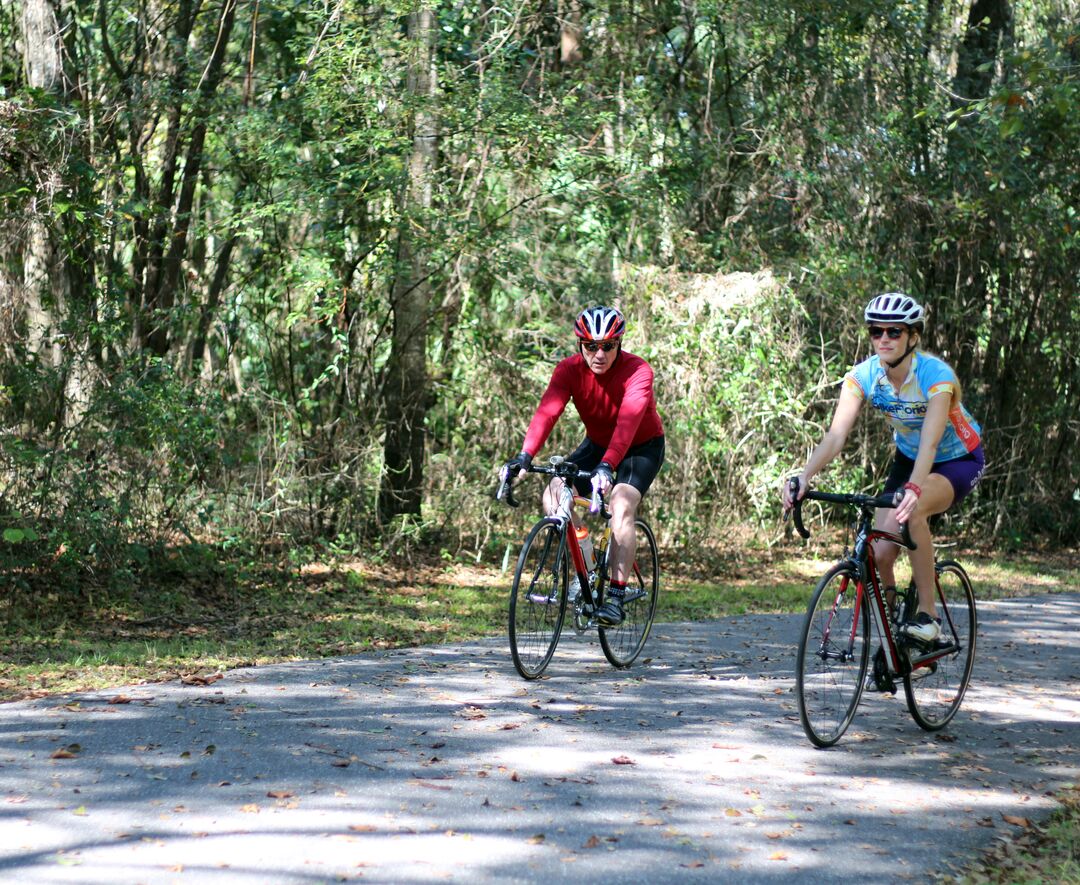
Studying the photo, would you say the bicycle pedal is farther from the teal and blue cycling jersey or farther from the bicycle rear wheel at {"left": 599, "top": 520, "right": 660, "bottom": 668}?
the bicycle rear wheel at {"left": 599, "top": 520, "right": 660, "bottom": 668}

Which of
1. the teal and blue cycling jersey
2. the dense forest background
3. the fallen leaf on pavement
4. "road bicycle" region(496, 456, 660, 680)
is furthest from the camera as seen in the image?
the dense forest background

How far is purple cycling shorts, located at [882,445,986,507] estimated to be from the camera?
23.9ft

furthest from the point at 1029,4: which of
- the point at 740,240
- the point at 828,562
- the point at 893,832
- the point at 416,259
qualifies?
the point at 893,832

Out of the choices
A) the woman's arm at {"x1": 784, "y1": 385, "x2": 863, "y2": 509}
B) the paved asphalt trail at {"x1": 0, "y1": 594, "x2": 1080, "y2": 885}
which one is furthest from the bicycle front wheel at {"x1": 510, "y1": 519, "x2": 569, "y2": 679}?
the woman's arm at {"x1": 784, "y1": 385, "x2": 863, "y2": 509}

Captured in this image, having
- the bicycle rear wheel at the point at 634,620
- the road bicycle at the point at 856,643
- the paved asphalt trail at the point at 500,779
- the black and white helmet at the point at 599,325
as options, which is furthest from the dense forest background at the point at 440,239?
the road bicycle at the point at 856,643

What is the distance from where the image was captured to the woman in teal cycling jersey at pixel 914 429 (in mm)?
7004

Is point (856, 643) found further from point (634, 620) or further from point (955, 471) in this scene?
point (634, 620)

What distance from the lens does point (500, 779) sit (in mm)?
6047

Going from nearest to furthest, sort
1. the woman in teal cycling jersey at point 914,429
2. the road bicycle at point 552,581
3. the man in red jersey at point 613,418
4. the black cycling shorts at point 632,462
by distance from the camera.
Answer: the woman in teal cycling jersey at point 914,429
the road bicycle at point 552,581
the man in red jersey at point 613,418
the black cycling shorts at point 632,462

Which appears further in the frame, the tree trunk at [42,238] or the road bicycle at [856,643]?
the tree trunk at [42,238]

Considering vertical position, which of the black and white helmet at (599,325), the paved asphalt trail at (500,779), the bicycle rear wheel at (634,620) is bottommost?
the paved asphalt trail at (500,779)

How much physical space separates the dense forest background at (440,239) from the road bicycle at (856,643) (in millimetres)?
6049

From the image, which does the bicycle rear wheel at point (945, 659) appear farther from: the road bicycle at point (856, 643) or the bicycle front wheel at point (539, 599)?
the bicycle front wheel at point (539, 599)

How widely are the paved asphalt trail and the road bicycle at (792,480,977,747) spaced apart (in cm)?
23
